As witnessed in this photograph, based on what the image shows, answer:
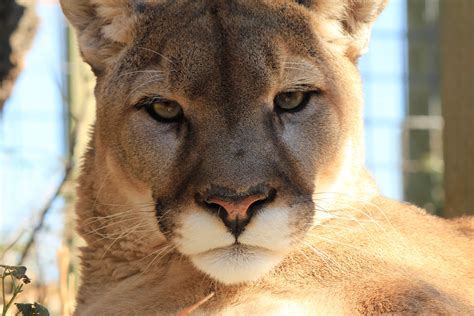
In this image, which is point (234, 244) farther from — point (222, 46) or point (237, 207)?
point (222, 46)

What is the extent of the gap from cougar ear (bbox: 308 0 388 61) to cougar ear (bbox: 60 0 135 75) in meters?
0.75

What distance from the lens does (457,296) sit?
3582 millimetres

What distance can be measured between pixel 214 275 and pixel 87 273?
84 cm

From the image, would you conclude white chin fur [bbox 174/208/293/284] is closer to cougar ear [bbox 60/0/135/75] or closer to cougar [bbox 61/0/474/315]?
cougar [bbox 61/0/474/315]

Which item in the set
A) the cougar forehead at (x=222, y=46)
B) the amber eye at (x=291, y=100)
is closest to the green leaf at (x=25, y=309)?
the cougar forehead at (x=222, y=46)

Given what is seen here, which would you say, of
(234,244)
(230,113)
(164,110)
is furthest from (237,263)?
(164,110)

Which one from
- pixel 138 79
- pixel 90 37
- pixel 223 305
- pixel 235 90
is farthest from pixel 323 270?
pixel 90 37

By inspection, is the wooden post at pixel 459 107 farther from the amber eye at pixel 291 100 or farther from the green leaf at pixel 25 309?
the green leaf at pixel 25 309

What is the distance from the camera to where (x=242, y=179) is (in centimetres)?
335

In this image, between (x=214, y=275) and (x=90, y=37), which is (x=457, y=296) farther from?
(x=90, y=37)

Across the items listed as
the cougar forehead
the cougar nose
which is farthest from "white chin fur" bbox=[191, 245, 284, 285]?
the cougar forehead

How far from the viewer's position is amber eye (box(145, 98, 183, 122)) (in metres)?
3.78

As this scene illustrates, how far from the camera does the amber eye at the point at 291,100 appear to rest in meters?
3.77

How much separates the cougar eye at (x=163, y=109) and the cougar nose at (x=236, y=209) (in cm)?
55
